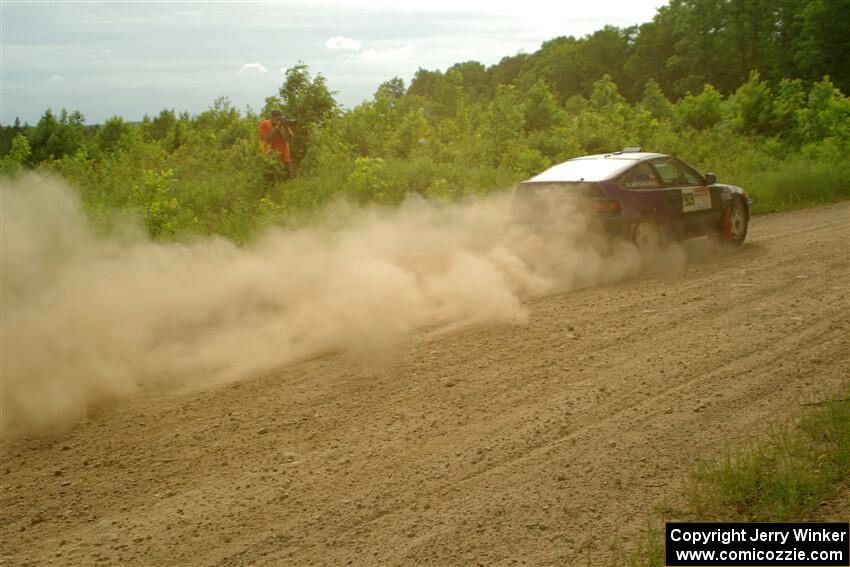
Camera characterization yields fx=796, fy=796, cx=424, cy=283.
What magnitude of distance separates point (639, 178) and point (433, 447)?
700cm

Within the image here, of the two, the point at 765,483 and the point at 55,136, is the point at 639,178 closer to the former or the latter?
the point at 765,483

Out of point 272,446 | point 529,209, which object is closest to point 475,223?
point 529,209

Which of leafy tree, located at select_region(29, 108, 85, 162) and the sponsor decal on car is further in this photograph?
leafy tree, located at select_region(29, 108, 85, 162)

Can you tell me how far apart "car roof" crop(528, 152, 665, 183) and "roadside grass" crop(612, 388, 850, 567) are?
236 inches

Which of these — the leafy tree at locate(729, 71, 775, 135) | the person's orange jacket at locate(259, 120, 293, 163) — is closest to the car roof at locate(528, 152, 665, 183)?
the person's orange jacket at locate(259, 120, 293, 163)

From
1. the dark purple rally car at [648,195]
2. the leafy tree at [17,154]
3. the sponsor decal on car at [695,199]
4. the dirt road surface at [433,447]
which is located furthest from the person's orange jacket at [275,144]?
the dirt road surface at [433,447]

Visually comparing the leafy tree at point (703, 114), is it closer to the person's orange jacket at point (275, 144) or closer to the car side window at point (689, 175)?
the person's orange jacket at point (275, 144)

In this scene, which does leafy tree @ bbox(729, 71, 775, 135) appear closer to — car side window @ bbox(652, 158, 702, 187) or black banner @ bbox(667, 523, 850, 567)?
car side window @ bbox(652, 158, 702, 187)

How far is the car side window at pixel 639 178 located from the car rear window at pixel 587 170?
0.12 metres

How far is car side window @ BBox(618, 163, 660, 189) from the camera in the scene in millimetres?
10930

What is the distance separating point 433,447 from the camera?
5.36 m

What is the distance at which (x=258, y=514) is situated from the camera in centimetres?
453

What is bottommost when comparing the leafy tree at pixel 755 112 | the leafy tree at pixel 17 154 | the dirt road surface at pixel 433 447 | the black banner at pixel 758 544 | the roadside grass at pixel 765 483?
the black banner at pixel 758 544

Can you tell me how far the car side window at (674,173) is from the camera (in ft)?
38.0
